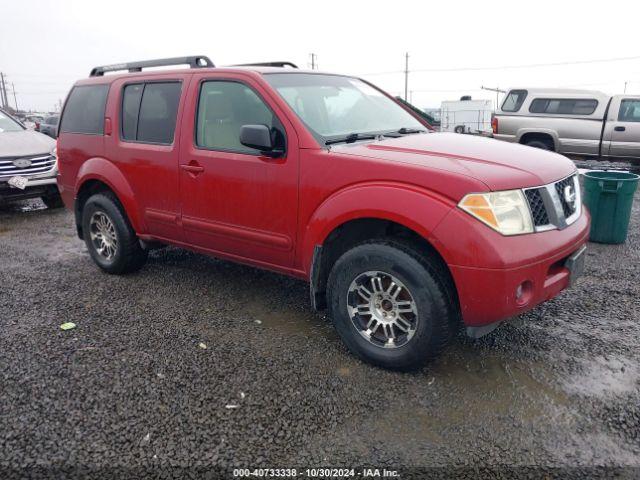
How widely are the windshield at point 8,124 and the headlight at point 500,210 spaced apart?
340 inches

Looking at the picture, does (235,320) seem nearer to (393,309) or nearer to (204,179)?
(204,179)

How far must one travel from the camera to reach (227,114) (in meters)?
3.83

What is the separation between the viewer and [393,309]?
3137 mm

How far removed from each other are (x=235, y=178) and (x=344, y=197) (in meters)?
0.95

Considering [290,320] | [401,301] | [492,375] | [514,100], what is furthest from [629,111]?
[401,301]

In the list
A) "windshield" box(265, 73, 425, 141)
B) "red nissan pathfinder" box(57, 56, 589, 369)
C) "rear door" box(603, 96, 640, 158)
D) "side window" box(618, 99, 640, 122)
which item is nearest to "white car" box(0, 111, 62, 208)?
"red nissan pathfinder" box(57, 56, 589, 369)

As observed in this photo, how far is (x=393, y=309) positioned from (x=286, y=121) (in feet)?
4.69

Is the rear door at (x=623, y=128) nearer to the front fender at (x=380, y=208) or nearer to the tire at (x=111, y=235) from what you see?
the front fender at (x=380, y=208)

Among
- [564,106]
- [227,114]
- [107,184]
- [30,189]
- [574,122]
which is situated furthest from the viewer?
[564,106]

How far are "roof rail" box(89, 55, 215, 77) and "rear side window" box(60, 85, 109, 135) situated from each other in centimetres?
26

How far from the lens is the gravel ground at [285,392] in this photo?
8.07ft

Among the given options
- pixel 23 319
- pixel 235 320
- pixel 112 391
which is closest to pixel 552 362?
pixel 235 320

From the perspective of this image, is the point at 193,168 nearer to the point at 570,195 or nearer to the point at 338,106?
the point at 338,106

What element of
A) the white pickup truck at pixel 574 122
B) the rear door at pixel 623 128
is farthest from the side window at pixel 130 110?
the rear door at pixel 623 128
